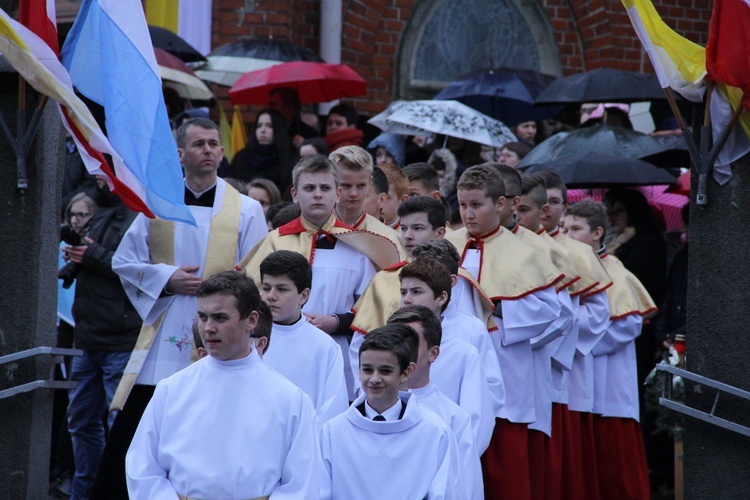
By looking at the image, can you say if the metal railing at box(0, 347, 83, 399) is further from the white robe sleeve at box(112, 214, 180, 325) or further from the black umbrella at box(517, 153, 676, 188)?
the black umbrella at box(517, 153, 676, 188)

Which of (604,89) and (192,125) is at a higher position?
(604,89)

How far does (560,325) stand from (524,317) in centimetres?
31

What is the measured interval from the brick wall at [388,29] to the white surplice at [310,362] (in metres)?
7.35

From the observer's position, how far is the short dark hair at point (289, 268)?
6.17 metres

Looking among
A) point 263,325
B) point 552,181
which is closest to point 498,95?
point 552,181

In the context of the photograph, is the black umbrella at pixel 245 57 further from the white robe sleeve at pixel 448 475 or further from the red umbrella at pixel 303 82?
the white robe sleeve at pixel 448 475

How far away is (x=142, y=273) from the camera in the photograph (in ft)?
23.2

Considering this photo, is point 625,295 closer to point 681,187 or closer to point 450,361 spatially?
point 681,187

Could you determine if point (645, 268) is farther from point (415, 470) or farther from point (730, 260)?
point (415, 470)

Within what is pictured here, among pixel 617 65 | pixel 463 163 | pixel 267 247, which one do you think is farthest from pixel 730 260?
pixel 617 65

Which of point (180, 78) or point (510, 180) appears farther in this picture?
point (180, 78)

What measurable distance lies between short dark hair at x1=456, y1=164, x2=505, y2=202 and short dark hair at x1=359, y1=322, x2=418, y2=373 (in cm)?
198

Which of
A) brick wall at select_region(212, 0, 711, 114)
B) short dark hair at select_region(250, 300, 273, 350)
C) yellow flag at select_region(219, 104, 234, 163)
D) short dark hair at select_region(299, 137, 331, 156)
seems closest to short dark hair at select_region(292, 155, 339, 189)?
short dark hair at select_region(250, 300, 273, 350)

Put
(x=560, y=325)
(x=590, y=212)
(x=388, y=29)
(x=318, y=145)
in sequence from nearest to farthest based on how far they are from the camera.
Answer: (x=560, y=325) → (x=590, y=212) → (x=318, y=145) → (x=388, y=29)
